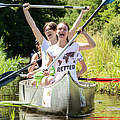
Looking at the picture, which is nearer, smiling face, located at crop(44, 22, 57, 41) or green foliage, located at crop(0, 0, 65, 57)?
smiling face, located at crop(44, 22, 57, 41)

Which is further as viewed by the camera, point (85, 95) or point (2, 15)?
point (2, 15)

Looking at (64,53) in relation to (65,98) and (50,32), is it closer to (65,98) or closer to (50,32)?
(50,32)

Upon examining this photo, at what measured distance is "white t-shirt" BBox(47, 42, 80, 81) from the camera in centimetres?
730

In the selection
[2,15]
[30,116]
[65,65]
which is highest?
[2,15]

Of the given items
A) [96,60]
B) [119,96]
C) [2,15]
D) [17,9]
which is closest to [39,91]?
[119,96]

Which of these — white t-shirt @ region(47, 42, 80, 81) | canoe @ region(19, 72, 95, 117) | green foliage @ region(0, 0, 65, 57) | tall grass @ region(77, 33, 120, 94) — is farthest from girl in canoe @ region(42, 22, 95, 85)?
green foliage @ region(0, 0, 65, 57)

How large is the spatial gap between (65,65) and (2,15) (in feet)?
56.6

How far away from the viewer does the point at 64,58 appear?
7.31 m

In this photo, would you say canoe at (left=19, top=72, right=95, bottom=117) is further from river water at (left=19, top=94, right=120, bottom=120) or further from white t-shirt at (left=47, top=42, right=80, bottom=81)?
white t-shirt at (left=47, top=42, right=80, bottom=81)

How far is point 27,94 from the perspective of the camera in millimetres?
7992

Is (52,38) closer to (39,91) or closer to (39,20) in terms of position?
(39,91)

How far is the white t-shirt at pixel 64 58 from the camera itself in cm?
730

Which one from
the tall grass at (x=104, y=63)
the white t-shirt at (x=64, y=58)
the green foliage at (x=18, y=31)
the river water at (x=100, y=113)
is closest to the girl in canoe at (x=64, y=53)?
the white t-shirt at (x=64, y=58)

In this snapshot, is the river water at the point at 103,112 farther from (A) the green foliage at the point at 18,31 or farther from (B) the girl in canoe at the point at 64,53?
(A) the green foliage at the point at 18,31
